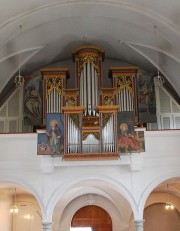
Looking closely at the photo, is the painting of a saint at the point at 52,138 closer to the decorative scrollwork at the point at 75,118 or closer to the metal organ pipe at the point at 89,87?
the decorative scrollwork at the point at 75,118

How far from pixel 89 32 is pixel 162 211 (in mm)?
8522

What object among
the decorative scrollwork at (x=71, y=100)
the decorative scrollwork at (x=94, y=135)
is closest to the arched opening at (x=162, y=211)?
the decorative scrollwork at (x=71, y=100)

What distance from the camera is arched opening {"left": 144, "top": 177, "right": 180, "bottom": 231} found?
17547 mm

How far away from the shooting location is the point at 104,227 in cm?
1775

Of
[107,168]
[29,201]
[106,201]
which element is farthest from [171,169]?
[29,201]

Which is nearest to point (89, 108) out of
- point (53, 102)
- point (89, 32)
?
point (53, 102)

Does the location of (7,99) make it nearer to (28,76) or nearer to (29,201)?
(28,76)

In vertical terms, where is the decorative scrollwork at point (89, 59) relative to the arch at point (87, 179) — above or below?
above

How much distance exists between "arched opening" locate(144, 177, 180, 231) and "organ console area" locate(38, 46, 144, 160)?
4.18 metres

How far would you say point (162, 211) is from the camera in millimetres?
18047

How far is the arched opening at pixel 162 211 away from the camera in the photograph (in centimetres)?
1755

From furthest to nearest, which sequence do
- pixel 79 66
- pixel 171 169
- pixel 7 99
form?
1. pixel 7 99
2. pixel 79 66
3. pixel 171 169

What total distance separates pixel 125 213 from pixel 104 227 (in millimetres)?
1356

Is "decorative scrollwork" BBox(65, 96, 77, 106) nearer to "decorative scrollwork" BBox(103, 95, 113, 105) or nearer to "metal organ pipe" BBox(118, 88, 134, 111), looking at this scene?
"decorative scrollwork" BBox(103, 95, 113, 105)
